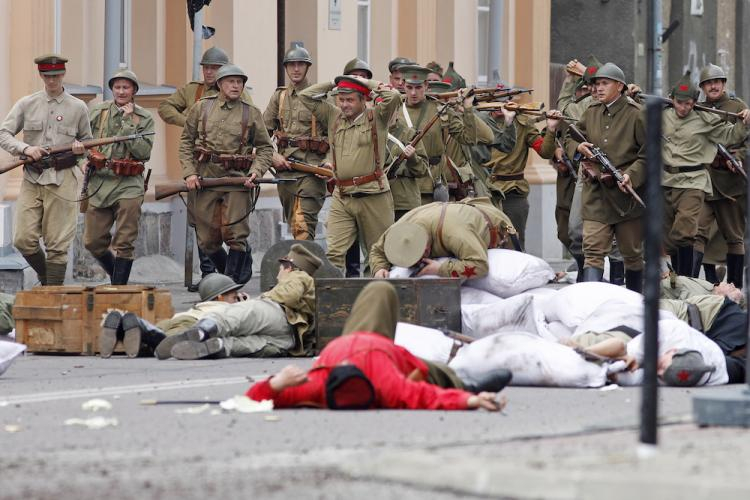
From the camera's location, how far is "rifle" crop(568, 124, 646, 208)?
50.4 ft

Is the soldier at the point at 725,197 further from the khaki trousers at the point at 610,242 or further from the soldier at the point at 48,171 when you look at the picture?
the soldier at the point at 48,171

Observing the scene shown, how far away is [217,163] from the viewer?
16.8 metres

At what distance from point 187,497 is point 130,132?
9.75 metres

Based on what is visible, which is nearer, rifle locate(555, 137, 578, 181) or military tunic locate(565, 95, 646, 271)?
military tunic locate(565, 95, 646, 271)

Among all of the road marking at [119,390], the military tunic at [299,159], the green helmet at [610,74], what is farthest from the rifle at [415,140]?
the road marking at [119,390]

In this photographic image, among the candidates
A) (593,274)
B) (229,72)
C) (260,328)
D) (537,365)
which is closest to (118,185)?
(229,72)

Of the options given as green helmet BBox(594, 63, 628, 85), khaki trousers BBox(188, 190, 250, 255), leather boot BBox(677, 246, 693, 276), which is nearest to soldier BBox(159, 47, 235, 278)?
khaki trousers BBox(188, 190, 250, 255)

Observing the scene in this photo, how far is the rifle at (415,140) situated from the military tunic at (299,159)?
1009 mm

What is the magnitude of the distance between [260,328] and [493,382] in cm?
314

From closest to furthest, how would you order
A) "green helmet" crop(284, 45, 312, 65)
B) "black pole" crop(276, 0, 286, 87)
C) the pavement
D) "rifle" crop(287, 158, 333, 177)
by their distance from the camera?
the pavement, "rifle" crop(287, 158, 333, 177), "green helmet" crop(284, 45, 312, 65), "black pole" crop(276, 0, 286, 87)

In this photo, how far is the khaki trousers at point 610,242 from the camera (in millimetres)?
15656

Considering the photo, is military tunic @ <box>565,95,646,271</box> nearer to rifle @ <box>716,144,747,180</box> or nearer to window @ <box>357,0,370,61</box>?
rifle @ <box>716,144,747,180</box>

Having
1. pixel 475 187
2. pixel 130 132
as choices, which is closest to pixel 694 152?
pixel 475 187

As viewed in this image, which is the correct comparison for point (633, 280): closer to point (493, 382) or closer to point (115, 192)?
point (115, 192)
